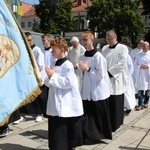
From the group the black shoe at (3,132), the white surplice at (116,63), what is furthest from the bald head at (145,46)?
the black shoe at (3,132)

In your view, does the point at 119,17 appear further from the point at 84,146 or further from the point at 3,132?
the point at 84,146

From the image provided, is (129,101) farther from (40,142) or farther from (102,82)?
(40,142)

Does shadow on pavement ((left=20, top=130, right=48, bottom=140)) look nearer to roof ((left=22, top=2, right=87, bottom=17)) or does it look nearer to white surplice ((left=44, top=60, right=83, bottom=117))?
white surplice ((left=44, top=60, right=83, bottom=117))

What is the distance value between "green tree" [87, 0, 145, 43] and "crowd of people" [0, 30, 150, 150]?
118ft

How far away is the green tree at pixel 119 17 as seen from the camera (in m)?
41.3

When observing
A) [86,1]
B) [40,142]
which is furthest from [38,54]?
[86,1]

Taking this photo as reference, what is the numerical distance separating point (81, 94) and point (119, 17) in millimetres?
38591

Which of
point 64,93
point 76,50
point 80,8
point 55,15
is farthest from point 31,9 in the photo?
point 64,93

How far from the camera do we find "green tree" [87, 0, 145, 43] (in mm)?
41344

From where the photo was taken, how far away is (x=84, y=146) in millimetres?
4508

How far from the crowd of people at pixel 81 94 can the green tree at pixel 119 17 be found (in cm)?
3599

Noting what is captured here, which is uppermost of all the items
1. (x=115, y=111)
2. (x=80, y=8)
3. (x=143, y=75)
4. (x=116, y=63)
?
(x=80, y=8)

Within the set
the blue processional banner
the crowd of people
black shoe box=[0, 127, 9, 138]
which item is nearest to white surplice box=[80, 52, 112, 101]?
the crowd of people

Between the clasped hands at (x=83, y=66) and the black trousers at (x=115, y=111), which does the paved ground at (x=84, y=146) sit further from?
the clasped hands at (x=83, y=66)
